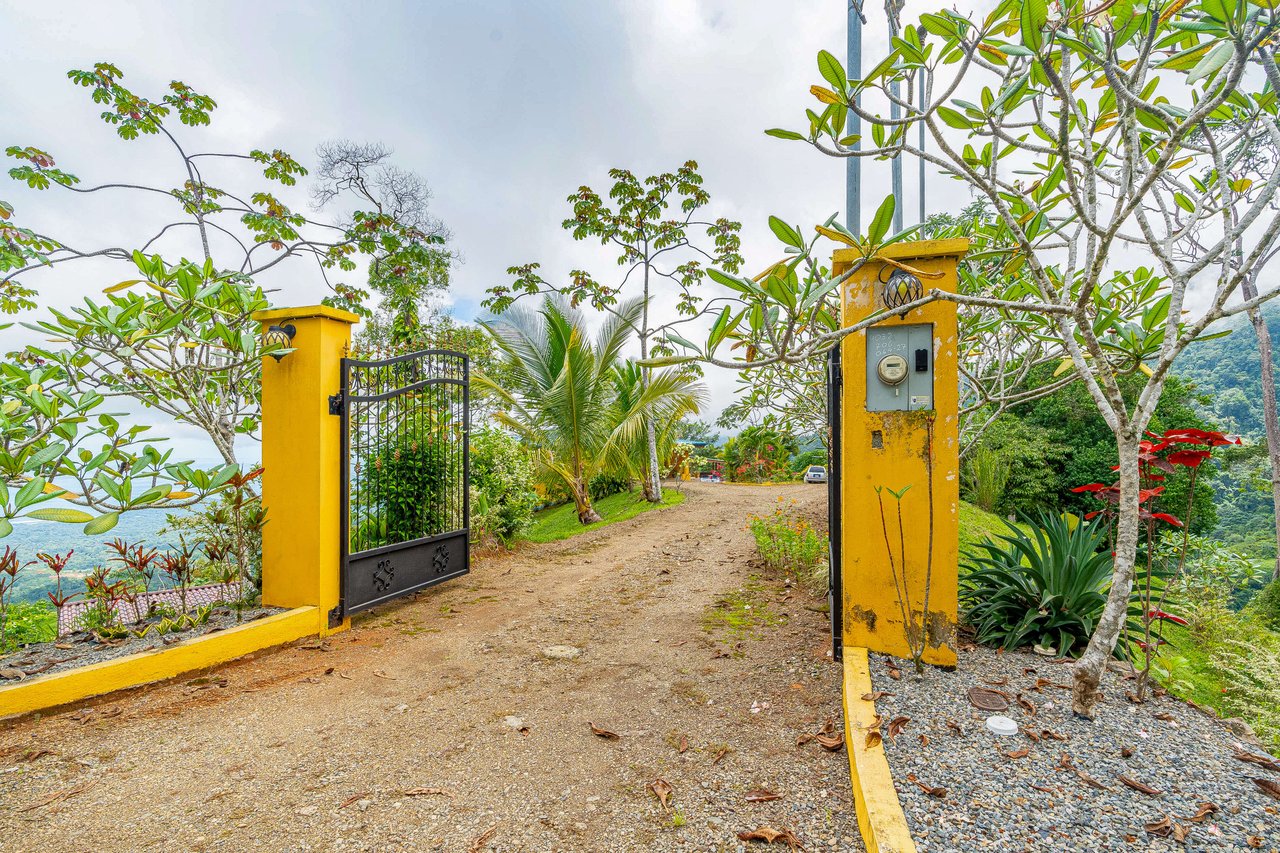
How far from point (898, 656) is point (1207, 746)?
3.75 ft

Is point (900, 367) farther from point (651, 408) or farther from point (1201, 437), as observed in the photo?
point (651, 408)

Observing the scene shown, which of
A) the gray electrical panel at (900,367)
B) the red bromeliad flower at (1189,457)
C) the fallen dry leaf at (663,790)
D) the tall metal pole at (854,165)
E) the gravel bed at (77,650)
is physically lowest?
the fallen dry leaf at (663,790)

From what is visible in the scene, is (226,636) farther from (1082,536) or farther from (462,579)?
(1082,536)

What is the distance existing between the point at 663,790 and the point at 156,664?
10.1ft

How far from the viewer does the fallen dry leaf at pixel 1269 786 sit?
1.73 m

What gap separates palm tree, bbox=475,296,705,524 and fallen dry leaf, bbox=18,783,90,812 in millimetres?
7085

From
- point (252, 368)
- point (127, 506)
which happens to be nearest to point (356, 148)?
point (252, 368)

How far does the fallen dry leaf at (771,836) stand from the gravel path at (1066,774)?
384mm

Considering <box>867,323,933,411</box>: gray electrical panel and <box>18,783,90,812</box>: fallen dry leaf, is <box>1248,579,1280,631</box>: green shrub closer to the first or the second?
<box>867,323,933,411</box>: gray electrical panel

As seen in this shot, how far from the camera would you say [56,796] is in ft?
6.97

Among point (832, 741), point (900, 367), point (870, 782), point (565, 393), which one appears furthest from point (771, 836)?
point (565, 393)

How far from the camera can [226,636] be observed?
343 centimetres

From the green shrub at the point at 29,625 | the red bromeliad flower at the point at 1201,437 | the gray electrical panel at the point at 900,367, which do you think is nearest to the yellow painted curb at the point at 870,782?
the gray electrical panel at the point at 900,367

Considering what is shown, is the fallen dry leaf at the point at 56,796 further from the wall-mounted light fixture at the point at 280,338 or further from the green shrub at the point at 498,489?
the green shrub at the point at 498,489
